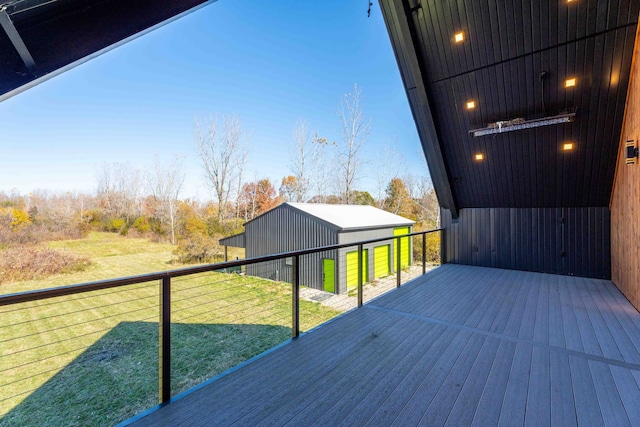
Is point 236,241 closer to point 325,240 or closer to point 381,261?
point 325,240

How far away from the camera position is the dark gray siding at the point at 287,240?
9.26m

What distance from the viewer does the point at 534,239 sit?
5.80 m

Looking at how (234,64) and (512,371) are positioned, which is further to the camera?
(234,64)

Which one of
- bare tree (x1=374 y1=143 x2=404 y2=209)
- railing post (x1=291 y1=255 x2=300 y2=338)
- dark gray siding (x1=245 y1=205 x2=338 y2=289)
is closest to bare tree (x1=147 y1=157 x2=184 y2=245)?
dark gray siding (x1=245 y1=205 x2=338 y2=289)

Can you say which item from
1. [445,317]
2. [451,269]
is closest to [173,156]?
[451,269]

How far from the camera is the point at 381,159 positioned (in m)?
15.9

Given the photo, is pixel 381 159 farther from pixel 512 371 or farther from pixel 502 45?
pixel 512 371

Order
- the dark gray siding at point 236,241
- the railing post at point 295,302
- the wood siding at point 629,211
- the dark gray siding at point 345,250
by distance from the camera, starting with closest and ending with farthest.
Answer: the railing post at point 295,302
the wood siding at point 629,211
the dark gray siding at point 345,250
the dark gray siding at point 236,241

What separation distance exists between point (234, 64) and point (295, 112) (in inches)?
150

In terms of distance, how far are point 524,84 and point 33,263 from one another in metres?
16.0

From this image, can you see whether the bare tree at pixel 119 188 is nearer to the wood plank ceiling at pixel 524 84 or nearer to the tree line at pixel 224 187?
the tree line at pixel 224 187

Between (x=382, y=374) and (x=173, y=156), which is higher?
(x=173, y=156)

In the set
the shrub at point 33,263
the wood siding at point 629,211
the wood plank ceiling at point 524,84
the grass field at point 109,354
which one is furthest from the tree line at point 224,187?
the wood siding at point 629,211

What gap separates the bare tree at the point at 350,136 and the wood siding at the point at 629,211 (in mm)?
10553
